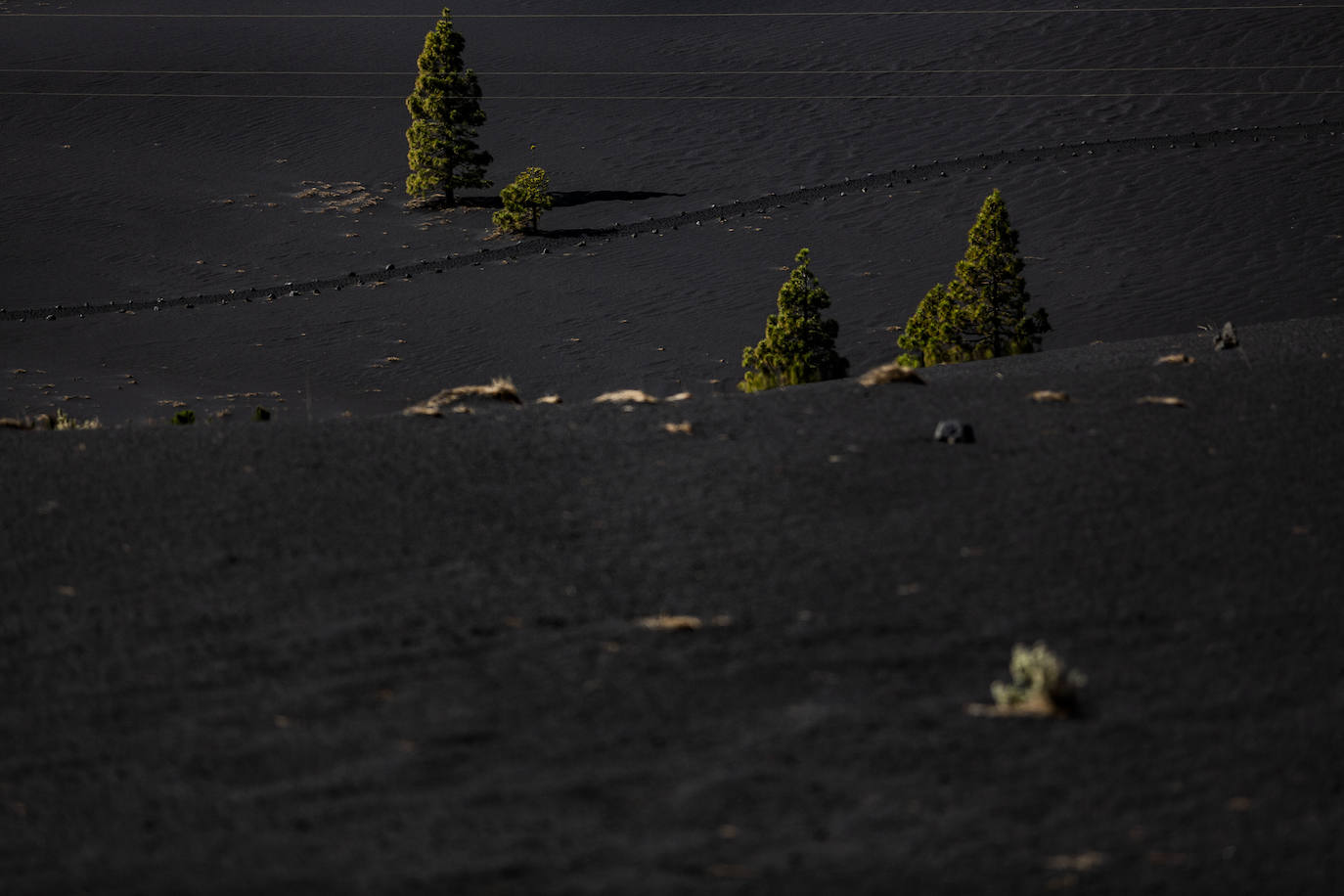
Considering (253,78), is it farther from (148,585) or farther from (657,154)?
(148,585)

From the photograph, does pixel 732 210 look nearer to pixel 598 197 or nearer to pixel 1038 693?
pixel 598 197

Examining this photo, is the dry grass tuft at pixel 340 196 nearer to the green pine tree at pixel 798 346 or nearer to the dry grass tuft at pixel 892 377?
the green pine tree at pixel 798 346

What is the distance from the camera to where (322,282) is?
23.6 m

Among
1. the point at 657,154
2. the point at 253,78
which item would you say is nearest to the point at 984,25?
the point at 657,154

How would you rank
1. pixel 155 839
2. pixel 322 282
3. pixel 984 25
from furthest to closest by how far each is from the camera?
pixel 984 25
pixel 322 282
pixel 155 839

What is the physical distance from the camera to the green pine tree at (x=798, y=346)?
47.3ft

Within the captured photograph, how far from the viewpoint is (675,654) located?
4828 millimetres

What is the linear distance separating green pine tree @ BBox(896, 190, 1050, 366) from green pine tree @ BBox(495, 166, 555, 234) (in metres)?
12.1

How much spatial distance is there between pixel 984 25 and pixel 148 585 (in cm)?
3425

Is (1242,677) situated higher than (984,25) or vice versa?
(984,25)

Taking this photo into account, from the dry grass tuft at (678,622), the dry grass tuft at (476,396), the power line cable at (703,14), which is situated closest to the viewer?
the dry grass tuft at (678,622)

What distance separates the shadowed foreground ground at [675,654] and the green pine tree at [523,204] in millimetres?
18450

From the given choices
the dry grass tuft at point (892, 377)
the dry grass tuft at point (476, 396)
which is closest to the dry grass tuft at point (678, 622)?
the dry grass tuft at point (892, 377)

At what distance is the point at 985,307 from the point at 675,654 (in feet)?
36.5
